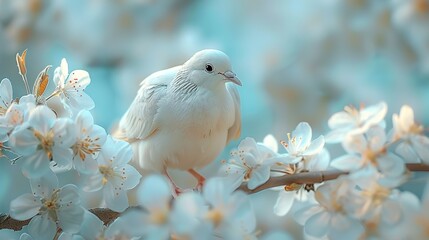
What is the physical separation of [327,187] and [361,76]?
0.48 m

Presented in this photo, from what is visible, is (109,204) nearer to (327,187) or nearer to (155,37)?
(327,187)

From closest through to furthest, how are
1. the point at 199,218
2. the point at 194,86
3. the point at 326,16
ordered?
the point at 199,218, the point at 194,86, the point at 326,16

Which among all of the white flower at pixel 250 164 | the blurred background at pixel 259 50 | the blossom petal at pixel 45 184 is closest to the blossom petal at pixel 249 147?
the white flower at pixel 250 164

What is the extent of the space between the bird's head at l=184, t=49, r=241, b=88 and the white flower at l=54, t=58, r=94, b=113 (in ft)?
0.37

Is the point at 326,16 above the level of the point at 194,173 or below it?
above

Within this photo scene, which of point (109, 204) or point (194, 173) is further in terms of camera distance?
point (194, 173)

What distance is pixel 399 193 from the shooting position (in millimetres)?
298

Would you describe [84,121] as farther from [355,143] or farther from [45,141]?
[355,143]

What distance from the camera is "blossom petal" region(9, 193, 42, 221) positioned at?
317 millimetres

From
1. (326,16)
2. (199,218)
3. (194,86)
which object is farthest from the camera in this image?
(326,16)

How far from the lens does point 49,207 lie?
0.33 m

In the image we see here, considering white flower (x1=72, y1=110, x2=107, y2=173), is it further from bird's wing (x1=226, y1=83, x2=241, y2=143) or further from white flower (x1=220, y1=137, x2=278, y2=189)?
bird's wing (x1=226, y1=83, x2=241, y2=143)

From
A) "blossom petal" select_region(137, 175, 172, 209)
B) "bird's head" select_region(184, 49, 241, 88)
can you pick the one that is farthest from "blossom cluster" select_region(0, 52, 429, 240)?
"bird's head" select_region(184, 49, 241, 88)

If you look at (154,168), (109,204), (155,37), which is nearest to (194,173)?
(154,168)
